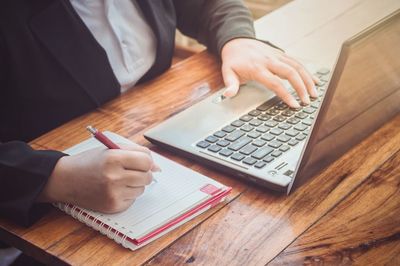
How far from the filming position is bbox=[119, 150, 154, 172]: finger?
0.79 metres

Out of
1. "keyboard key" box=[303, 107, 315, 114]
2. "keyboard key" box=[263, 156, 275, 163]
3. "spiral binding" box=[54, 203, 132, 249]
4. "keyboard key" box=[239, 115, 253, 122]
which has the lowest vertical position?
"keyboard key" box=[303, 107, 315, 114]

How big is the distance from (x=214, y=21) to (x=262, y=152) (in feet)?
2.00

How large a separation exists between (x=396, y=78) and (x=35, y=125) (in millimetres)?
698

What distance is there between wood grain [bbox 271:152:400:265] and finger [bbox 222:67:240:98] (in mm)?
335

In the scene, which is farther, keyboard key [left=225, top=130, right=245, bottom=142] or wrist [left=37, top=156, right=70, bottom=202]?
keyboard key [left=225, top=130, right=245, bottom=142]

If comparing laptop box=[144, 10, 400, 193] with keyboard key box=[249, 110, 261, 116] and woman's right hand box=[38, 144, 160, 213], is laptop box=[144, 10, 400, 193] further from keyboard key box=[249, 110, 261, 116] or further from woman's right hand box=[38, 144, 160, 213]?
woman's right hand box=[38, 144, 160, 213]

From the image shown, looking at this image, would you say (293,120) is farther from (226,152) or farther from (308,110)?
(226,152)

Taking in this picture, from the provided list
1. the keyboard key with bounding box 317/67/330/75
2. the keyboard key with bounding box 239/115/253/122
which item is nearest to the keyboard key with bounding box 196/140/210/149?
the keyboard key with bounding box 239/115/253/122

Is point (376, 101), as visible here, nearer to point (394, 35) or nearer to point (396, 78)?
point (396, 78)

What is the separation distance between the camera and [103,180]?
79 cm

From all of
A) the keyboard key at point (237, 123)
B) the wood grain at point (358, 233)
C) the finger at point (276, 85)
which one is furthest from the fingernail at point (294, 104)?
the wood grain at point (358, 233)

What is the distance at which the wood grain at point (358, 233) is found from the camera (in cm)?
71

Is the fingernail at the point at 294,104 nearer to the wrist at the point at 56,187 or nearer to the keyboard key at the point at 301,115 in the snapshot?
the keyboard key at the point at 301,115

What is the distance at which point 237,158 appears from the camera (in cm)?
88
